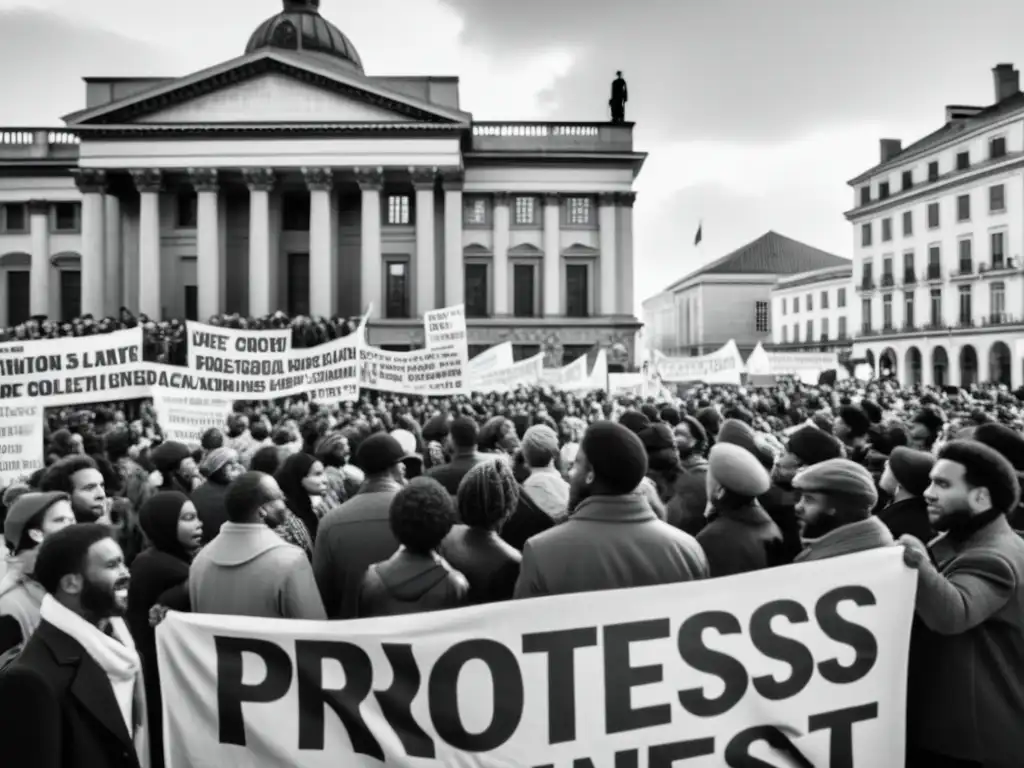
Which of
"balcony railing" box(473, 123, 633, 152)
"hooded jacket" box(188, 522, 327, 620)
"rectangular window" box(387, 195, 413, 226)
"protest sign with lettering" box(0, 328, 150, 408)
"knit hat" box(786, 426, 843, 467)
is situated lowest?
"hooded jacket" box(188, 522, 327, 620)

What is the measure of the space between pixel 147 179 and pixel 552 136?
2078 cm

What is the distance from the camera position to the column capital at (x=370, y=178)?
1703 inches

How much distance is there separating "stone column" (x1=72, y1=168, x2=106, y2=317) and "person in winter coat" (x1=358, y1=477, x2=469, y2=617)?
44406mm

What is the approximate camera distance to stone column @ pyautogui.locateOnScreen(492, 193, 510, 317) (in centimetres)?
4731

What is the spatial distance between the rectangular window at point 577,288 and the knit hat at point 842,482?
44561mm

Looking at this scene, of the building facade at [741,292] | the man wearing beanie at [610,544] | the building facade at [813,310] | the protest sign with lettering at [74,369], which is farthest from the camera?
the building facade at [741,292]

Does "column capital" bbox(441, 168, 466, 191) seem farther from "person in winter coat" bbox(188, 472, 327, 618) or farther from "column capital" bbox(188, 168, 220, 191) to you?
"person in winter coat" bbox(188, 472, 327, 618)

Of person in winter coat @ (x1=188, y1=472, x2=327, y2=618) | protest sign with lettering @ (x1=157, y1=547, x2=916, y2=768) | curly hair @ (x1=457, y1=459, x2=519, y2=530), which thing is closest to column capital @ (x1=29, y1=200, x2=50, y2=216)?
person in winter coat @ (x1=188, y1=472, x2=327, y2=618)

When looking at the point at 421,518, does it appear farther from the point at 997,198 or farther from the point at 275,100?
the point at 997,198

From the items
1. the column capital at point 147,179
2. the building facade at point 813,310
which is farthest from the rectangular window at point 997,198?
the column capital at point 147,179

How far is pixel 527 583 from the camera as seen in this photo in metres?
3.62

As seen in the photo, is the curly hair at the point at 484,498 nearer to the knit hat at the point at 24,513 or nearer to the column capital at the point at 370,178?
the knit hat at the point at 24,513

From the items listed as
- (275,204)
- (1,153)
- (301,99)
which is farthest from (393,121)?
(1,153)

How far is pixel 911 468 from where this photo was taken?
14.9 ft
